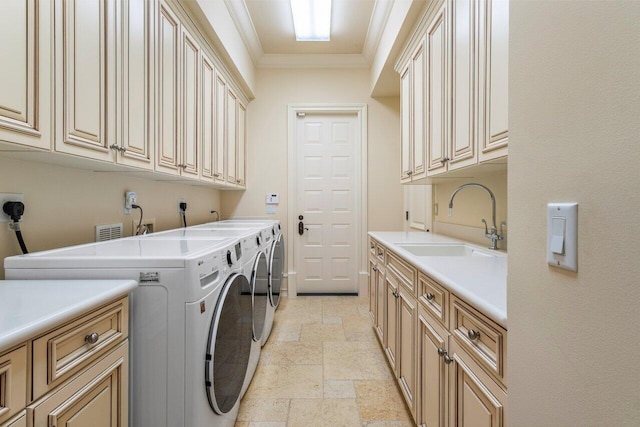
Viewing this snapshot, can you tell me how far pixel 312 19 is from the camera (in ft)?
9.63

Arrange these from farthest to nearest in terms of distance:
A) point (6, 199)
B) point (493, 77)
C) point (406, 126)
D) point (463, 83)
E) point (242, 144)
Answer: point (242, 144) → point (406, 126) → point (463, 83) → point (493, 77) → point (6, 199)

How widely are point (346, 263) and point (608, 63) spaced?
11.3 feet

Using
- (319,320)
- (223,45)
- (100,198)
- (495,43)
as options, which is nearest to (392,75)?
(223,45)

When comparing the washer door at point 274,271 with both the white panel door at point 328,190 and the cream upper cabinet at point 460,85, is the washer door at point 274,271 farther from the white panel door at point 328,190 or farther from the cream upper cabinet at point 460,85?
the cream upper cabinet at point 460,85

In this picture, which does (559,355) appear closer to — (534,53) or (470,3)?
(534,53)

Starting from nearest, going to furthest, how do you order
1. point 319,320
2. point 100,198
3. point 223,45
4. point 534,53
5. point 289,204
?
point 534,53 < point 100,198 < point 223,45 < point 319,320 < point 289,204

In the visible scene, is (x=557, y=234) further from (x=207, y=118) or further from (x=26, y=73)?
(x=207, y=118)

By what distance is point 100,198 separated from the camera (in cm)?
162

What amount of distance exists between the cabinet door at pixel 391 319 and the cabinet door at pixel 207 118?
1543 millimetres

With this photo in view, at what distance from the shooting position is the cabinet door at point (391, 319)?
179 cm

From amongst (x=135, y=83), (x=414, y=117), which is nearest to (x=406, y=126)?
(x=414, y=117)

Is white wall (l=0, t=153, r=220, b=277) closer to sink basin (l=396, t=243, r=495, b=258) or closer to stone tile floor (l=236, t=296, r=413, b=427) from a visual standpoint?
stone tile floor (l=236, t=296, r=413, b=427)

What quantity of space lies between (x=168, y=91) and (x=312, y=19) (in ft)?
5.89

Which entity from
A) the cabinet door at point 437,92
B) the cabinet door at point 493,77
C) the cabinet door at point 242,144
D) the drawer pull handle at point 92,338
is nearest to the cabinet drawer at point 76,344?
the drawer pull handle at point 92,338
